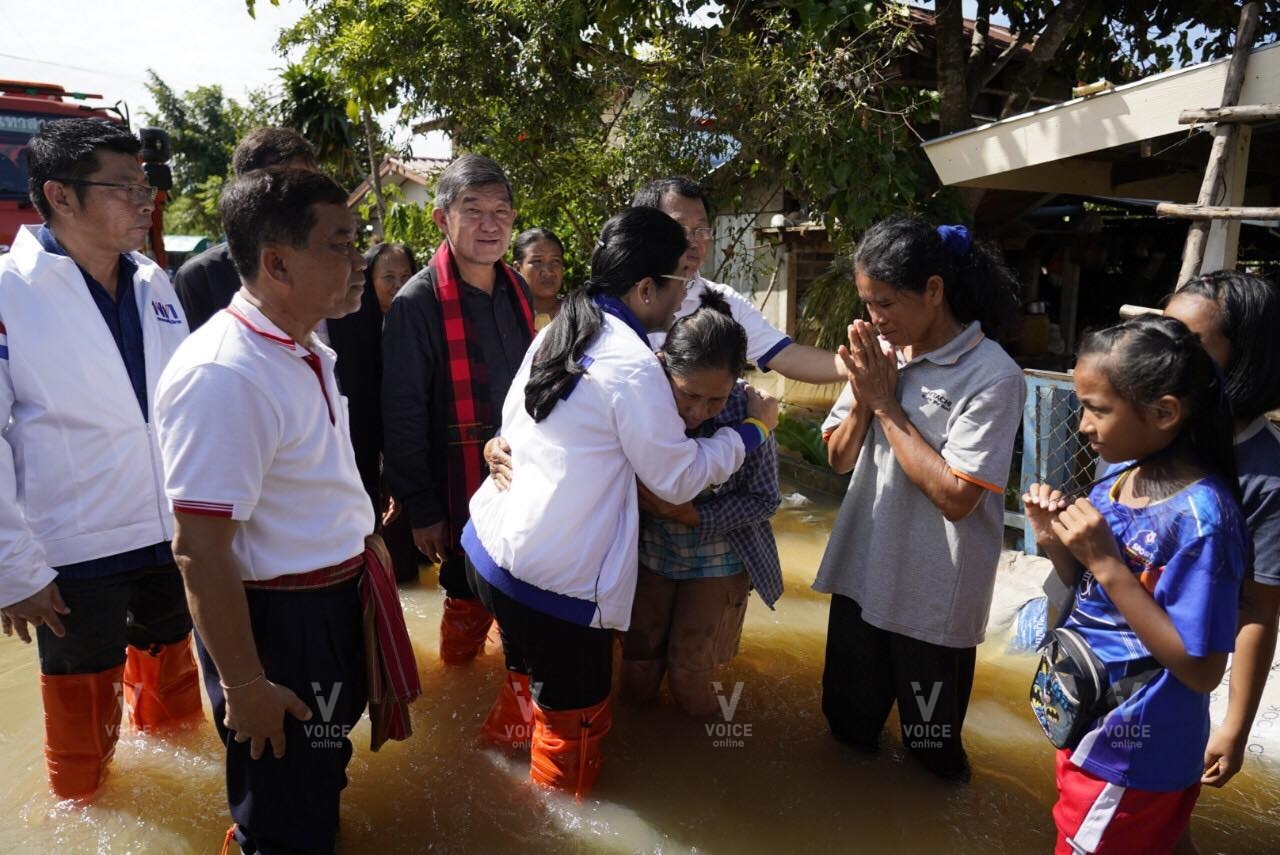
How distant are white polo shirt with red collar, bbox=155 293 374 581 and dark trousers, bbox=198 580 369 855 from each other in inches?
4.5

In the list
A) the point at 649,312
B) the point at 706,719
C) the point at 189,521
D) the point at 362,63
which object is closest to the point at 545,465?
the point at 649,312

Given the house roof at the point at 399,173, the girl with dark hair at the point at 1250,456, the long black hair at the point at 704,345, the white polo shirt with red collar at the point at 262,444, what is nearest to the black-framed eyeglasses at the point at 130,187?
the white polo shirt with red collar at the point at 262,444

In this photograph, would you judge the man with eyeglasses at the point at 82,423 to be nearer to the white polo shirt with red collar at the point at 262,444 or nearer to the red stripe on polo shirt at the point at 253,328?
the white polo shirt with red collar at the point at 262,444

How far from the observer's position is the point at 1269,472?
6.34 ft

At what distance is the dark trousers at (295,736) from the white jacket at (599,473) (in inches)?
20.6

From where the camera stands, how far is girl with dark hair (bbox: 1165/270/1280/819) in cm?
192

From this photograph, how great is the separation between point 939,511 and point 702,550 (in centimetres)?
77

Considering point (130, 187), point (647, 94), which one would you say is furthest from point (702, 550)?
point (647, 94)

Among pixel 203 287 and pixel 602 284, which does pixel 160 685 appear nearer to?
pixel 203 287

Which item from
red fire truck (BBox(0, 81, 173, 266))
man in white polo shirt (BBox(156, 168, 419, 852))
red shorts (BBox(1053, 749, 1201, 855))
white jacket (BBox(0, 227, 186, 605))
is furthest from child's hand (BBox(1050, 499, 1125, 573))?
red fire truck (BBox(0, 81, 173, 266))

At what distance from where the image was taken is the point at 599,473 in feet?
7.45

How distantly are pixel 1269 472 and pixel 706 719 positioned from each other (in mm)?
1973

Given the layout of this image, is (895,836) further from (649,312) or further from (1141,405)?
(649,312)

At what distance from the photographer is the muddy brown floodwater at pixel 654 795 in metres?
2.59
